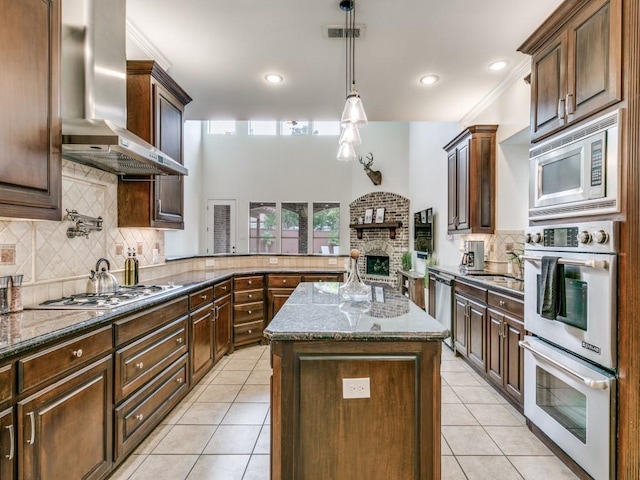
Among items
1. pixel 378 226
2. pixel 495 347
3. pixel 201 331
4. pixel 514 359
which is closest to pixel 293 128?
pixel 378 226

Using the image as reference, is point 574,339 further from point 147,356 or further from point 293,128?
point 293,128

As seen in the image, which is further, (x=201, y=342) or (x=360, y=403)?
(x=201, y=342)

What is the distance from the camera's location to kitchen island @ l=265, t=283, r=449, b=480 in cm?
150

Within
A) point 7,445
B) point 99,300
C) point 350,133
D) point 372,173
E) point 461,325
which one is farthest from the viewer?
point 372,173

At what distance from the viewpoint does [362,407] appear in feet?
4.98

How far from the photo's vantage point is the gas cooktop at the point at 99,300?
1.91 metres

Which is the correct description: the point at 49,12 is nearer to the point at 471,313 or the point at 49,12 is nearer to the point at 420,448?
the point at 420,448

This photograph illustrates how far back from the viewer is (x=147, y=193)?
2869 mm

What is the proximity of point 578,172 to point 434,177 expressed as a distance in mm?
4358

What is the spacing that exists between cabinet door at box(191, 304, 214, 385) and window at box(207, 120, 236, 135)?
6.50m

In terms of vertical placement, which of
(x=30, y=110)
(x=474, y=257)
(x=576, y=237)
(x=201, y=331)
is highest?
(x=30, y=110)

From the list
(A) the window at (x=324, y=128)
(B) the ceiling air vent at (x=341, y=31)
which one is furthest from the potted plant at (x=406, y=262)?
(B) the ceiling air vent at (x=341, y=31)

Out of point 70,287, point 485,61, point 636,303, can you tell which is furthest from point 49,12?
point 485,61

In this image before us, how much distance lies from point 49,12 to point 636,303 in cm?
310
